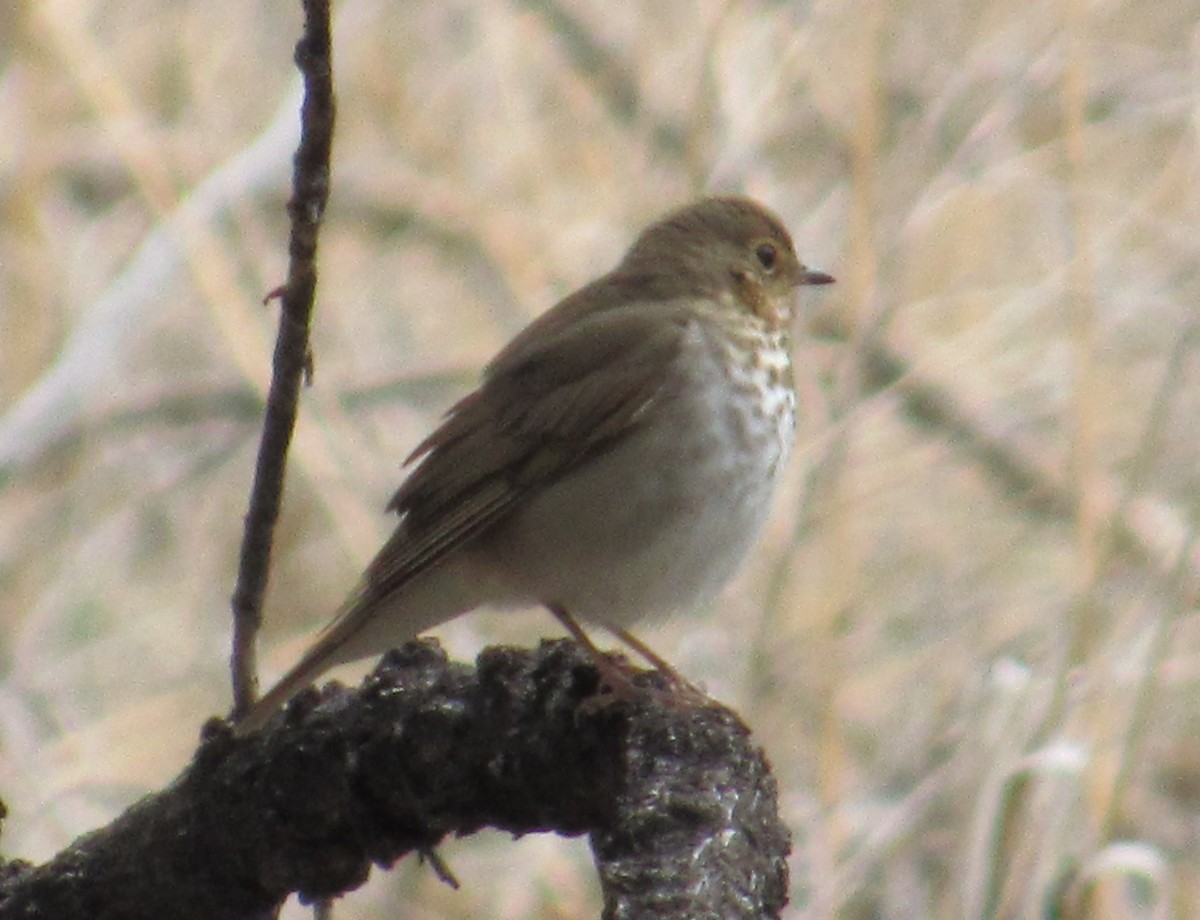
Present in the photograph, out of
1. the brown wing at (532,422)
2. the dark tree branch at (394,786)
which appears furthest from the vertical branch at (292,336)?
the brown wing at (532,422)

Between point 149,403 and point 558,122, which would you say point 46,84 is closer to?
point 149,403

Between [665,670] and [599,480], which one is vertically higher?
[599,480]

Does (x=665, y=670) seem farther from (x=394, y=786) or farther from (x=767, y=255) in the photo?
(x=767, y=255)

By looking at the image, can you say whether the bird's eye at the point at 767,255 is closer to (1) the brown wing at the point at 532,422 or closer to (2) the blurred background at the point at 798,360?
(1) the brown wing at the point at 532,422

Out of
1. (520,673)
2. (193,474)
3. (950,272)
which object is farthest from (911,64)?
(520,673)

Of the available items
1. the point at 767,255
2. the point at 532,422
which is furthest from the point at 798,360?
the point at 532,422

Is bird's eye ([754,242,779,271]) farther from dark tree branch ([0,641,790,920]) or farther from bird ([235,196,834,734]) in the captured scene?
dark tree branch ([0,641,790,920])

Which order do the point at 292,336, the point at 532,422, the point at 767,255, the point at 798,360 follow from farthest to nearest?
the point at 798,360
the point at 767,255
the point at 532,422
the point at 292,336

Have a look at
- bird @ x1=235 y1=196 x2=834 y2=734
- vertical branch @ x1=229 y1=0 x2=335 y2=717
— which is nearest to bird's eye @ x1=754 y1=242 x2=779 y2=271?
bird @ x1=235 y1=196 x2=834 y2=734
